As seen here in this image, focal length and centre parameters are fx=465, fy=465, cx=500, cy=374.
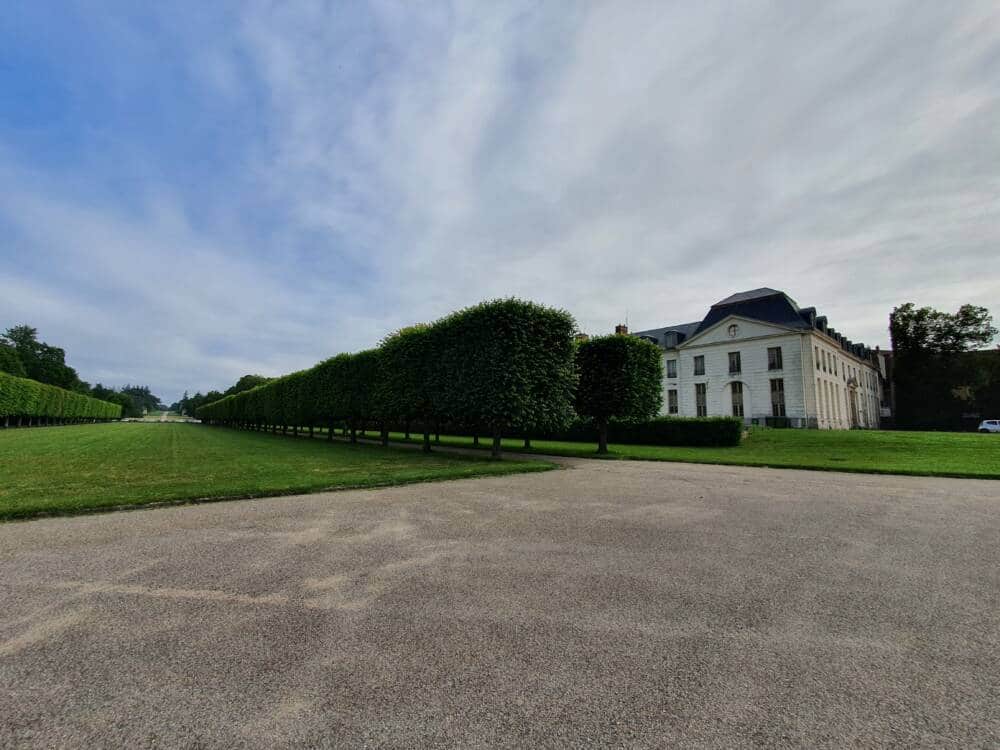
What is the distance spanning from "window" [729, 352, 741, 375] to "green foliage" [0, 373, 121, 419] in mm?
73365

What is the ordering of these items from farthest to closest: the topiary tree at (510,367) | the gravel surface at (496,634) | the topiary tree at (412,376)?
the topiary tree at (412,376)
the topiary tree at (510,367)
the gravel surface at (496,634)

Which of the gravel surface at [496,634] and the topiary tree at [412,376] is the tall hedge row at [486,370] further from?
the gravel surface at [496,634]

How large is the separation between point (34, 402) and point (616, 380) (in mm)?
72502

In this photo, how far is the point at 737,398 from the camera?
4409cm

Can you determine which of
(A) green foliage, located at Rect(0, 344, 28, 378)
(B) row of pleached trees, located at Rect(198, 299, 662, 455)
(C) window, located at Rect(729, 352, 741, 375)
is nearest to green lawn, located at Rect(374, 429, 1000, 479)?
(B) row of pleached trees, located at Rect(198, 299, 662, 455)

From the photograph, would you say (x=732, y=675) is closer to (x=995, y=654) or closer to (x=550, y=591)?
(x=550, y=591)

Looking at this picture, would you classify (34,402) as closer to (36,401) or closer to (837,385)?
(36,401)

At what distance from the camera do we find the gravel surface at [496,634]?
2.19 m

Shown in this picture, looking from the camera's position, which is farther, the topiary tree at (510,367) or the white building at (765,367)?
the white building at (765,367)

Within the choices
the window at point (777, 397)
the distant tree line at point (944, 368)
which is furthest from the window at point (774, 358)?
the distant tree line at point (944, 368)

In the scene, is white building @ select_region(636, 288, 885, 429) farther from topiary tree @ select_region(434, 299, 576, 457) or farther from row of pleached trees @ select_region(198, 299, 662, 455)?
topiary tree @ select_region(434, 299, 576, 457)

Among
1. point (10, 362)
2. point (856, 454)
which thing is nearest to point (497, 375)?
point (856, 454)

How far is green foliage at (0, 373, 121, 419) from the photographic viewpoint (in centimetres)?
4947

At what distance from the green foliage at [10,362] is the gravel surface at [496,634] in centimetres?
10275
